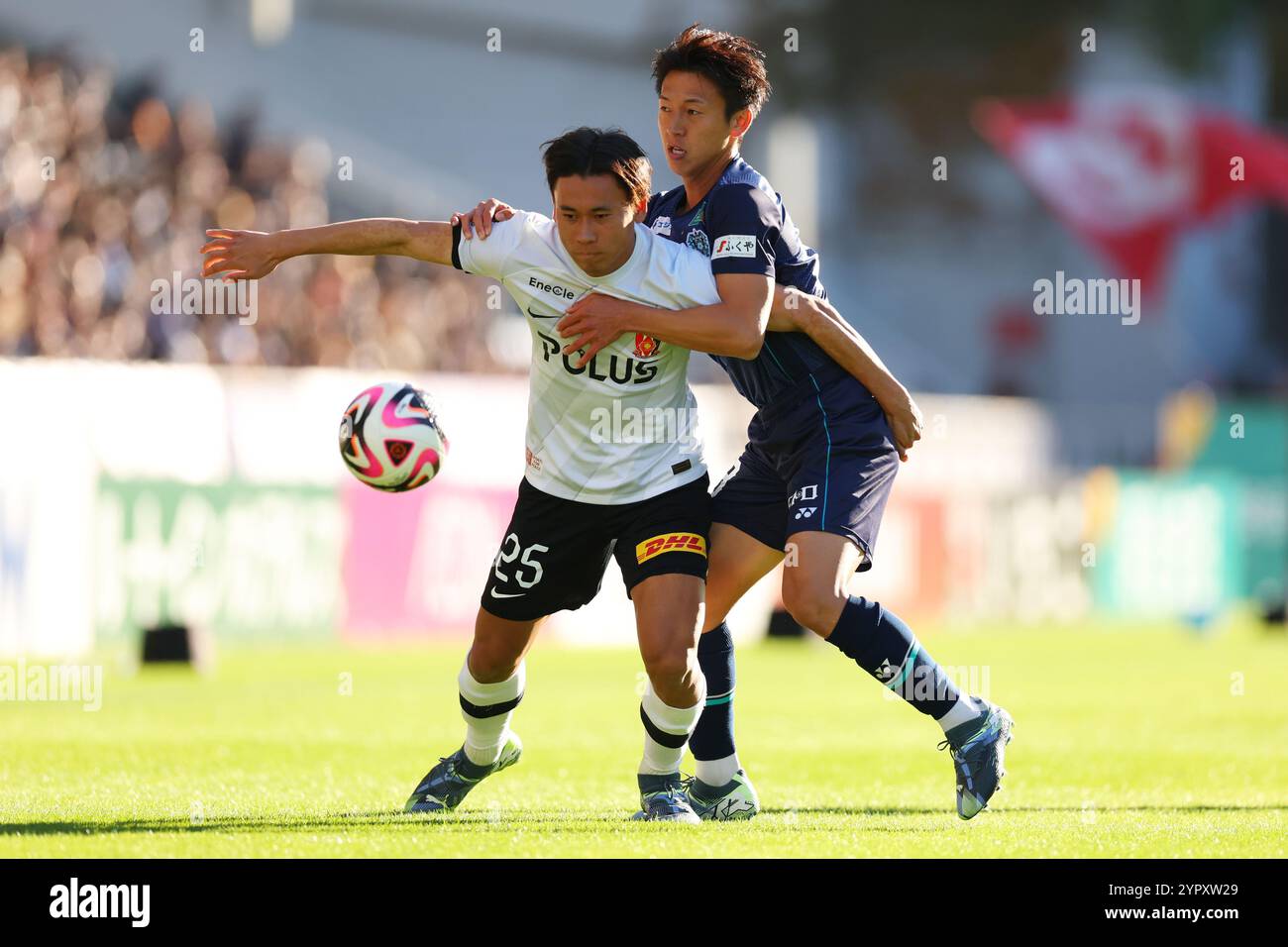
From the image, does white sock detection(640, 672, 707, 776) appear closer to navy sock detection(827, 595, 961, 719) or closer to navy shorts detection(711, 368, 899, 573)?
navy sock detection(827, 595, 961, 719)

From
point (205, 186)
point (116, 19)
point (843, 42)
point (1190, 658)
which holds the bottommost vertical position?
point (1190, 658)

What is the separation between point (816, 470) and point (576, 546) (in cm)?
94

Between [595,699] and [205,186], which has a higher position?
[205,186]

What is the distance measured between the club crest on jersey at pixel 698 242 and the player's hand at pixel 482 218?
65 centimetres

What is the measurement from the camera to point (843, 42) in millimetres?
37312

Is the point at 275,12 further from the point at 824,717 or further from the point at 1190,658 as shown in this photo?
the point at 824,717

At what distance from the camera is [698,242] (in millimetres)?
6648

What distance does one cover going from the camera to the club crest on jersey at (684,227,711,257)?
6.61m

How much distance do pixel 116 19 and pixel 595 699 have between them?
14.0 metres

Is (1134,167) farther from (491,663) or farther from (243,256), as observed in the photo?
(243,256)

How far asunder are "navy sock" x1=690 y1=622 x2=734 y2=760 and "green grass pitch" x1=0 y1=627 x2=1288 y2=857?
1.14 ft

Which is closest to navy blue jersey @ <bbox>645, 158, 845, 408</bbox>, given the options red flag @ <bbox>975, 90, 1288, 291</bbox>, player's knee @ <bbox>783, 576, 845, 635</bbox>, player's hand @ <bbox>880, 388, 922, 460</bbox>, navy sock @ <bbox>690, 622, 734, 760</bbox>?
player's hand @ <bbox>880, 388, 922, 460</bbox>
